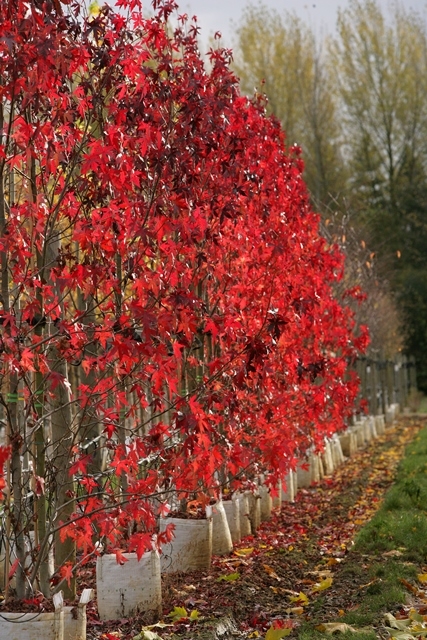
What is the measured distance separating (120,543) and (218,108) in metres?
3.50

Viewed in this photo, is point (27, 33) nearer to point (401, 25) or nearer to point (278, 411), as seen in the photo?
point (278, 411)

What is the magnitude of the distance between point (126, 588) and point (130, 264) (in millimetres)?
2369

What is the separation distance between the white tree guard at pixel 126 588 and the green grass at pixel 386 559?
1132mm

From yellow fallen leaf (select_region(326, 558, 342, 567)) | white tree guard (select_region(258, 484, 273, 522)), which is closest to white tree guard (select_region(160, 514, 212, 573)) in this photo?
yellow fallen leaf (select_region(326, 558, 342, 567))

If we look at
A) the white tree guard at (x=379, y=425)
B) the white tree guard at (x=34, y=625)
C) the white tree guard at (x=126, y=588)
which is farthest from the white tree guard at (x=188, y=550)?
the white tree guard at (x=379, y=425)

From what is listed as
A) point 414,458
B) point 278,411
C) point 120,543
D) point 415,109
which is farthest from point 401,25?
point 120,543

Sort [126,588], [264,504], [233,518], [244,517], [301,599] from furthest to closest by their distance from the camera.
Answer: [264,504], [244,517], [233,518], [301,599], [126,588]

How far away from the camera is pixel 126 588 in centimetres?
743

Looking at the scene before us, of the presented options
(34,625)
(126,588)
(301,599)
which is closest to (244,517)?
(301,599)

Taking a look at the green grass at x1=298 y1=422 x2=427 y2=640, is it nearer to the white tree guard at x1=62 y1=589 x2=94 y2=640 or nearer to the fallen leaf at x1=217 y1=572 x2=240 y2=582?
the fallen leaf at x1=217 y1=572 x2=240 y2=582

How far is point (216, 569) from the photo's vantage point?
29.9ft

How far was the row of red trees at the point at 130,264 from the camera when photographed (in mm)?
6066

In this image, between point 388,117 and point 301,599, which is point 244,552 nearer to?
point 301,599

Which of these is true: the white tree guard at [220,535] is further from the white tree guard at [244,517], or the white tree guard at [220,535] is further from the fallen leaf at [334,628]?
the fallen leaf at [334,628]
